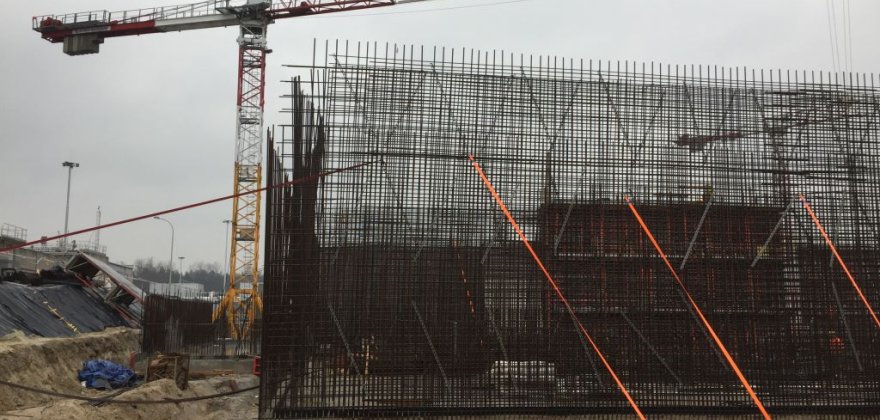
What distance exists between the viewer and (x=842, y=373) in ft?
31.7

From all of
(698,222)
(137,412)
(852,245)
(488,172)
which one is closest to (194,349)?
(137,412)

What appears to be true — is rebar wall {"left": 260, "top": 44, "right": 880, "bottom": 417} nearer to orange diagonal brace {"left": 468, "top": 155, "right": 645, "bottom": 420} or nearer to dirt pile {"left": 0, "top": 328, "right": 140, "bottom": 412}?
orange diagonal brace {"left": 468, "top": 155, "right": 645, "bottom": 420}

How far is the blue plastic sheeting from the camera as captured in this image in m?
13.6

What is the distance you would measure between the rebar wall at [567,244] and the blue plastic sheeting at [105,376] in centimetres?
670

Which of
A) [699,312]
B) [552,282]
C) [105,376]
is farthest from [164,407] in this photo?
[699,312]

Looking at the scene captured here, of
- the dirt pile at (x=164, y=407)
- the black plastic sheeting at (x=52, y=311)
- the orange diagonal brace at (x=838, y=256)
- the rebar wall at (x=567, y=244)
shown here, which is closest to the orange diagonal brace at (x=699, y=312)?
the rebar wall at (x=567, y=244)

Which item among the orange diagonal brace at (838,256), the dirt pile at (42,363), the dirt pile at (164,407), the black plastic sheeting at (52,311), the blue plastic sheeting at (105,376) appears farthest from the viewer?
the black plastic sheeting at (52,311)

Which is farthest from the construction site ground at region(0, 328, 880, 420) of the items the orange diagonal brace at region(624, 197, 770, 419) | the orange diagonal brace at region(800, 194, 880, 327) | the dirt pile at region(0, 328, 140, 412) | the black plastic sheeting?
the orange diagonal brace at region(800, 194, 880, 327)

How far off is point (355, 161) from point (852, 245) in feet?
23.0

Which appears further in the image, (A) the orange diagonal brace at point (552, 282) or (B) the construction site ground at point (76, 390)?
(B) the construction site ground at point (76, 390)

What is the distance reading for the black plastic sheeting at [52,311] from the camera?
1587 centimetres

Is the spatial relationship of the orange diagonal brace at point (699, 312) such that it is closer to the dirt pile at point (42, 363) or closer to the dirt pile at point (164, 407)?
the dirt pile at point (164, 407)

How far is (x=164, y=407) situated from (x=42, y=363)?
11.6 feet

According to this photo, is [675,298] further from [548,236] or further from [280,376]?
[280,376]
